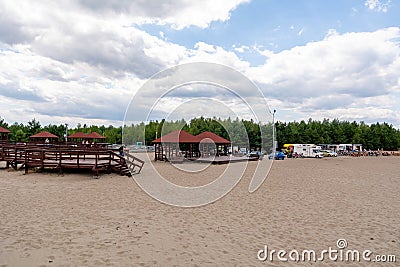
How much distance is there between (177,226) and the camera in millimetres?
6863

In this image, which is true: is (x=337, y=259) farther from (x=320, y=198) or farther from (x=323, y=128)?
(x=323, y=128)

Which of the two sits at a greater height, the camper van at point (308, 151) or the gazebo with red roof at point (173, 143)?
the gazebo with red roof at point (173, 143)

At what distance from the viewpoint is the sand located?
4.97 m

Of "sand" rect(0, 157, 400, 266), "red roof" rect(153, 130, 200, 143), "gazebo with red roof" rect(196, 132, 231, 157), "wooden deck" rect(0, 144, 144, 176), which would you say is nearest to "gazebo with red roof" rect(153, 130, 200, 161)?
"red roof" rect(153, 130, 200, 143)

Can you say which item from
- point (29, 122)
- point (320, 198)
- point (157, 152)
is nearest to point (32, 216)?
point (320, 198)

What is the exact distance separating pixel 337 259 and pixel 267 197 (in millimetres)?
5666

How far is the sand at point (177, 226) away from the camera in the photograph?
497 centimetres

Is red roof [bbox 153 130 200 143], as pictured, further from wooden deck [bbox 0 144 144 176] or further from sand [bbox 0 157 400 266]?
sand [bbox 0 157 400 266]

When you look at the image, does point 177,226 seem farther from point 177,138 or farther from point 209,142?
point 209,142

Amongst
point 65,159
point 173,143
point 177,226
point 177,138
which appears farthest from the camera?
point 173,143

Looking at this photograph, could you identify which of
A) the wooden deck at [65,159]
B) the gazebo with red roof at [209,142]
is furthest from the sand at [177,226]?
the gazebo with red roof at [209,142]

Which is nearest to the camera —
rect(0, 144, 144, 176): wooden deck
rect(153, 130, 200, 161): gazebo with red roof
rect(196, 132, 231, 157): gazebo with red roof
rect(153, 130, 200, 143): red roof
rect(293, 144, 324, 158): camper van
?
rect(0, 144, 144, 176): wooden deck

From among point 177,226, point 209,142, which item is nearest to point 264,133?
point 209,142

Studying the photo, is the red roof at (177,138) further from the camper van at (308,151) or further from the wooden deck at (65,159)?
the camper van at (308,151)
